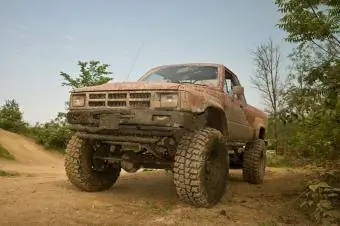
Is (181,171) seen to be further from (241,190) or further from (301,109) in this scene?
(241,190)

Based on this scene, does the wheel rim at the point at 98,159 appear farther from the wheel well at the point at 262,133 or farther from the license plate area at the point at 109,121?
the wheel well at the point at 262,133

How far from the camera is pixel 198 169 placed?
4676 millimetres

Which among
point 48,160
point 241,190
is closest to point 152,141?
point 241,190

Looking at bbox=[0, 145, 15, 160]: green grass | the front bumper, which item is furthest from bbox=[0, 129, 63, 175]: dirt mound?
the front bumper

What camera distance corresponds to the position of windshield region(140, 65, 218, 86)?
6414mm

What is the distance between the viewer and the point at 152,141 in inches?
193

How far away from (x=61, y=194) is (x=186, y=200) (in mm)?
1821

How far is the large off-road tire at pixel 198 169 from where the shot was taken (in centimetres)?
469

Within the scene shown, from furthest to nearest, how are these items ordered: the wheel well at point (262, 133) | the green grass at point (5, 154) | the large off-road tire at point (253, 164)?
the green grass at point (5, 154) → the wheel well at point (262, 133) → the large off-road tire at point (253, 164)

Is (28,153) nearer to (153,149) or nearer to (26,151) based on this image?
(26,151)

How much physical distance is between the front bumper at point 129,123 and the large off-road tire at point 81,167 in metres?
0.48

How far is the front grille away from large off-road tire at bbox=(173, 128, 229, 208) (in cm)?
69

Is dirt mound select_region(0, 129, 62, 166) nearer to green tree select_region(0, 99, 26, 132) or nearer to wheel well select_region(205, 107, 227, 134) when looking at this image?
green tree select_region(0, 99, 26, 132)

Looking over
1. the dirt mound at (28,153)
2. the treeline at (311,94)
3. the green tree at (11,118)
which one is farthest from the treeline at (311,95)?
the green tree at (11,118)
